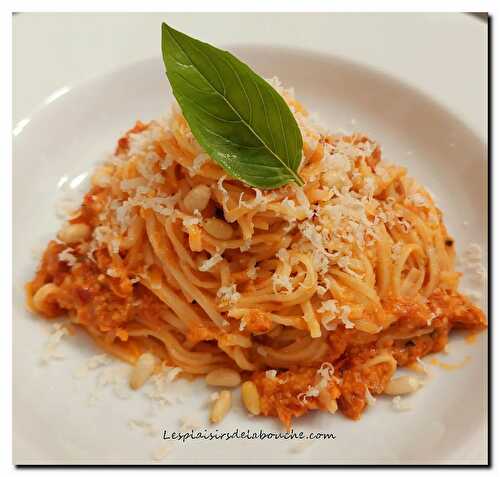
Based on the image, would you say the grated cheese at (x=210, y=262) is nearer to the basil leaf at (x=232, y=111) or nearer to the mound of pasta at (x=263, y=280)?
the mound of pasta at (x=263, y=280)

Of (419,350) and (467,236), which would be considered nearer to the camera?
(419,350)

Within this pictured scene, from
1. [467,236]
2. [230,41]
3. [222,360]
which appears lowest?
[222,360]

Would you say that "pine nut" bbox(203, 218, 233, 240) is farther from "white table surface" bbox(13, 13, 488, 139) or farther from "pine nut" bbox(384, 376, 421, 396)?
"white table surface" bbox(13, 13, 488, 139)

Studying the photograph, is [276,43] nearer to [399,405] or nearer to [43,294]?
[43,294]

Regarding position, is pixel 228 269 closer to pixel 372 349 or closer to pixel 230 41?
pixel 372 349

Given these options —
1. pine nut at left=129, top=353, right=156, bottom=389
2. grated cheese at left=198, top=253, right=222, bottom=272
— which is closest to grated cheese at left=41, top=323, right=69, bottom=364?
pine nut at left=129, top=353, right=156, bottom=389

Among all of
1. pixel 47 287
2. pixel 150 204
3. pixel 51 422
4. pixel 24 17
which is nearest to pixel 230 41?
pixel 24 17
